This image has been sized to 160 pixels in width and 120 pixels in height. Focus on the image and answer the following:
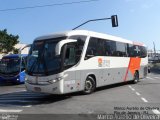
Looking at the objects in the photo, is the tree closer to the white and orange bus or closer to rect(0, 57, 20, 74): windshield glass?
rect(0, 57, 20, 74): windshield glass

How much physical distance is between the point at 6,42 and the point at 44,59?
59.1 metres

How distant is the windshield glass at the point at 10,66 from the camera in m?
21.8

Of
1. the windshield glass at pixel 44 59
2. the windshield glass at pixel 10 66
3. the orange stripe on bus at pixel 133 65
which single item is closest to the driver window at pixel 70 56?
the windshield glass at pixel 44 59

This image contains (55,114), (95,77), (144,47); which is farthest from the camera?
(144,47)

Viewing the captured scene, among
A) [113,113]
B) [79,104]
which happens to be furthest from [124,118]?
[79,104]

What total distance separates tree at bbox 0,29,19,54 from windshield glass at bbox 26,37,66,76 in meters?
58.0

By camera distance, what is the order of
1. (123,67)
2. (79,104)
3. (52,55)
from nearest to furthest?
1. (79,104)
2. (52,55)
3. (123,67)

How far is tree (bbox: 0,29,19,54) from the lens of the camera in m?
69.7

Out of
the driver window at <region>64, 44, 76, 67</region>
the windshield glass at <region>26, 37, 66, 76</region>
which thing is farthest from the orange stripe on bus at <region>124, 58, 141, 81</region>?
the windshield glass at <region>26, 37, 66, 76</region>

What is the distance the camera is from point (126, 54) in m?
20.3

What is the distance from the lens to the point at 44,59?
42.2 ft

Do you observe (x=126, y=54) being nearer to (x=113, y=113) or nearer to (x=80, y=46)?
(x=80, y=46)

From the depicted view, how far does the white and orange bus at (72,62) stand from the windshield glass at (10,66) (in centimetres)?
775

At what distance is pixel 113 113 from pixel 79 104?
7.40 ft
